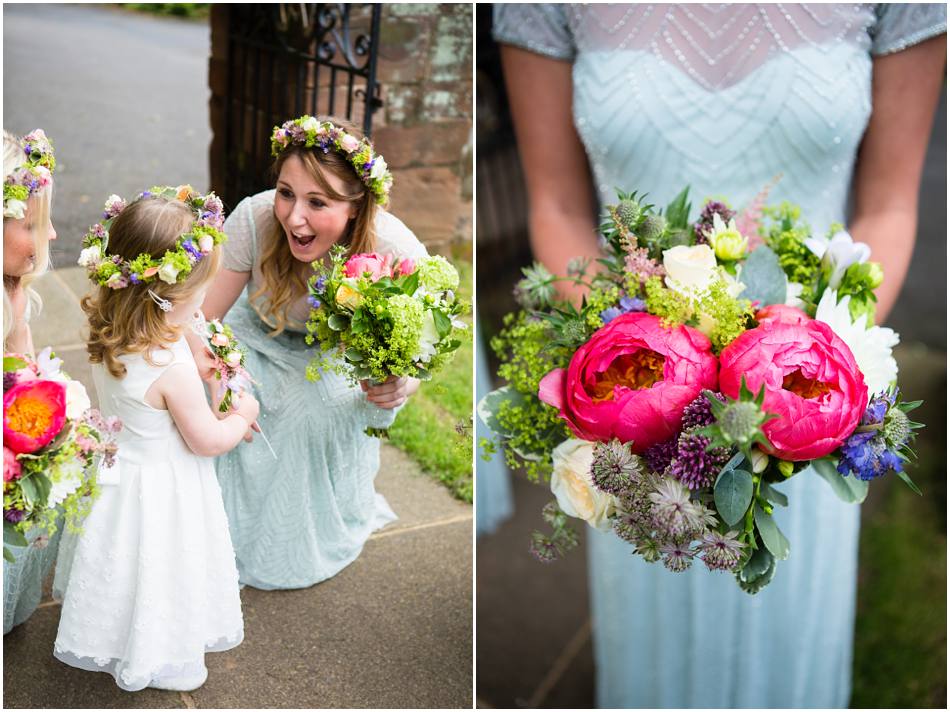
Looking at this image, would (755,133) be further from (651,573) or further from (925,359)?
(925,359)

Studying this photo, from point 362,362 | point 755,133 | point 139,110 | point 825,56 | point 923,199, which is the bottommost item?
point 139,110

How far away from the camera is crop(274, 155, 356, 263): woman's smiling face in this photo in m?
2.14

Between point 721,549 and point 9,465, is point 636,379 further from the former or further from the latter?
point 9,465

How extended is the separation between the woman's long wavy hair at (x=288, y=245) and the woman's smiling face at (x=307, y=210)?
11 millimetres

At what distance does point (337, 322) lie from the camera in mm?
1914

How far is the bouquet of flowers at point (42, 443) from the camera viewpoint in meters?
1.50

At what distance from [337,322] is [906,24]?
4.64ft

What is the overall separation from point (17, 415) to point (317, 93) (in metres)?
2.17

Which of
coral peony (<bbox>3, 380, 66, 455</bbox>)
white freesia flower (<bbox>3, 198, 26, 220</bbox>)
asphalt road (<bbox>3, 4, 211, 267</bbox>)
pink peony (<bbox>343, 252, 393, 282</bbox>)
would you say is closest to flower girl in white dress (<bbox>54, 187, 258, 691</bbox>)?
white freesia flower (<bbox>3, 198, 26, 220</bbox>)

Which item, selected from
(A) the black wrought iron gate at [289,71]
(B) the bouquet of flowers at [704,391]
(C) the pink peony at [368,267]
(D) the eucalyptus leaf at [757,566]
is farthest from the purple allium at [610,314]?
(A) the black wrought iron gate at [289,71]

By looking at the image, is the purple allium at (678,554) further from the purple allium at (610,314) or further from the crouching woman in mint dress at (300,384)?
the crouching woman in mint dress at (300,384)

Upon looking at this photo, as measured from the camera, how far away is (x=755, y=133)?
231 cm

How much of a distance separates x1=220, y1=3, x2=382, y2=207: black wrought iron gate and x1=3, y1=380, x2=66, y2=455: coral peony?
4.98 ft

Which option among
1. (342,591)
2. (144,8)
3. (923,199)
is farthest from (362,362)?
(144,8)
